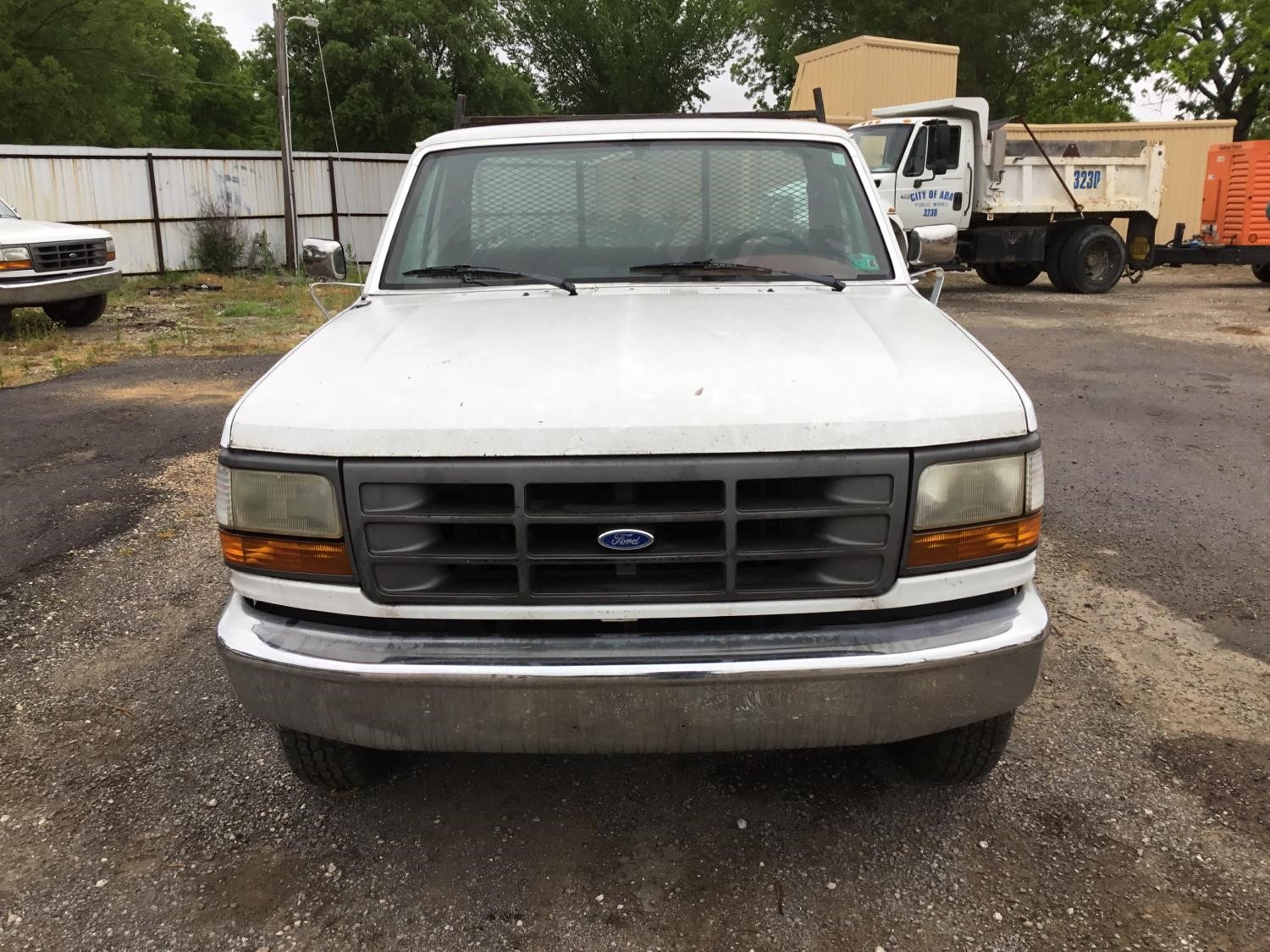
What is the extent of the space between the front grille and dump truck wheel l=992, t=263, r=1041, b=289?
14074mm

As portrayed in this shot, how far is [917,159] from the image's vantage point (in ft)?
46.5

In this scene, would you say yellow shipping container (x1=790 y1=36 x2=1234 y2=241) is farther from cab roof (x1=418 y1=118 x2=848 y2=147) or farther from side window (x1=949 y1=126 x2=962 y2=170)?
cab roof (x1=418 y1=118 x2=848 y2=147)

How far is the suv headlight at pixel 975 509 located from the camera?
7.30 ft

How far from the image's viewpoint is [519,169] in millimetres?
3539

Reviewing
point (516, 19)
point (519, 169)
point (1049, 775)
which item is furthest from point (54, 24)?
point (1049, 775)

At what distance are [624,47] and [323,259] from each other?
41.1m

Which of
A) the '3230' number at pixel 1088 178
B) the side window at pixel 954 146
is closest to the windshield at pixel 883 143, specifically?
the side window at pixel 954 146

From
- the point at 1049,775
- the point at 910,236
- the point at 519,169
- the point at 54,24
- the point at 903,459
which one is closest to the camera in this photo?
the point at 903,459

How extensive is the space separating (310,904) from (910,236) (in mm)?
3197

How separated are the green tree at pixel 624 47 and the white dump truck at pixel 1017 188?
2743 cm

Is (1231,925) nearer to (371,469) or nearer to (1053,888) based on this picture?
(1053,888)

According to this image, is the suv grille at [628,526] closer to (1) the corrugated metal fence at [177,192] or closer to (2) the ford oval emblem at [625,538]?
(2) the ford oval emblem at [625,538]

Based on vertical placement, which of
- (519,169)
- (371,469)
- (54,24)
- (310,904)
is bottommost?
(310,904)

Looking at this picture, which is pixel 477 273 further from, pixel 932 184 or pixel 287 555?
pixel 932 184
